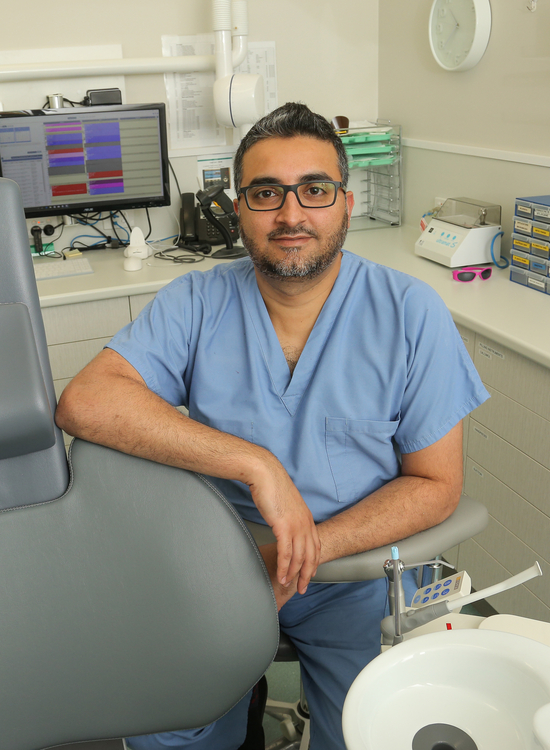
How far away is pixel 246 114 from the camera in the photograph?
2.44 metres

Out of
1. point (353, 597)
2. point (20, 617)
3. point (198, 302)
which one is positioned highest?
Answer: point (198, 302)

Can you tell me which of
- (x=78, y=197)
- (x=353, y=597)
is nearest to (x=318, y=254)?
(x=353, y=597)

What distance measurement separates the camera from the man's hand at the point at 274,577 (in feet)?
3.34

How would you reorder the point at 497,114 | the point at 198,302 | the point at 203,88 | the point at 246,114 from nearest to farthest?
the point at 198,302
the point at 497,114
the point at 246,114
the point at 203,88

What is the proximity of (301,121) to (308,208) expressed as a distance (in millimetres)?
164

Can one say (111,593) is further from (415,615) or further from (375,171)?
(375,171)

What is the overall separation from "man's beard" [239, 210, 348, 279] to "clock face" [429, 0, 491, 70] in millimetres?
1332

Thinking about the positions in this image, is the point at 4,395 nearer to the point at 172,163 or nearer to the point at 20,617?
the point at 20,617

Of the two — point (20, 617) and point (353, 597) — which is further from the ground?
point (20, 617)

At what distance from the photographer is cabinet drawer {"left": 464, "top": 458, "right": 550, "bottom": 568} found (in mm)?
1603

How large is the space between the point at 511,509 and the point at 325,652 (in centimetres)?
79

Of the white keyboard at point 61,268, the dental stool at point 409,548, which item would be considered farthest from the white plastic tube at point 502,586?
the white keyboard at point 61,268

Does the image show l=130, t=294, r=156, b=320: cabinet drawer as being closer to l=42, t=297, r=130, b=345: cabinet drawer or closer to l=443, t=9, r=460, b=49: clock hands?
l=42, t=297, r=130, b=345: cabinet drawer

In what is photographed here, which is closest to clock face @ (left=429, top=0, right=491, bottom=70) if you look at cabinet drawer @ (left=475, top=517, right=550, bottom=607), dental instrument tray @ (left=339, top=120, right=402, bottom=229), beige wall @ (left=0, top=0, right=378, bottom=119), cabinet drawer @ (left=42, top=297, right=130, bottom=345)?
dental instrument tray @ (left=339, top=120, right=402, bottom=229)
